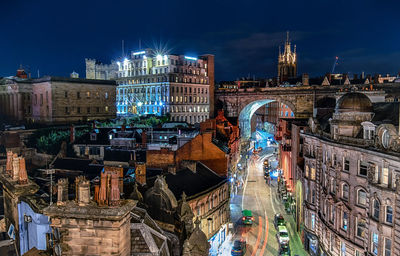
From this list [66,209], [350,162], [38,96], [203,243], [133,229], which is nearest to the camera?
[66,209]

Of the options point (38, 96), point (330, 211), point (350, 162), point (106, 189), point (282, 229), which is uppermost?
point (38, 96)

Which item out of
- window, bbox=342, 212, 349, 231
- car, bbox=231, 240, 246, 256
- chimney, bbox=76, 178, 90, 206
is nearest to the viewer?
chimney, bbox=76, 178, 90, 206

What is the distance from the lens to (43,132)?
64188mm

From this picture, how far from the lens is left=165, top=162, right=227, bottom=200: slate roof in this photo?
95.1ft

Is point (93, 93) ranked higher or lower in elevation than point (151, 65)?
lower

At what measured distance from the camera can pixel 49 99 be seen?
7881 centimetres

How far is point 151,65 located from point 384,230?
93623mm

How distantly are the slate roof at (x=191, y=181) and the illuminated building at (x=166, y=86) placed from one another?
Answer: 65936 millimetres

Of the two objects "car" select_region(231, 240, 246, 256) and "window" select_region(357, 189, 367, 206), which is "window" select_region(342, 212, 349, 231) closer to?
"window" select_region(357, 189, 367, 206)

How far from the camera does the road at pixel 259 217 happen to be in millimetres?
32562

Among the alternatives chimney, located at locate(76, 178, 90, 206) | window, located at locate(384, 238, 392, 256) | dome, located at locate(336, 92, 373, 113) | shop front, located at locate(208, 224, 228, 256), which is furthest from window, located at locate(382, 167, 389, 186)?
chimney, located at locate(76, 178, 90, 206)

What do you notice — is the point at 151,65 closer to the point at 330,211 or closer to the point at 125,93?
the point at 125,93

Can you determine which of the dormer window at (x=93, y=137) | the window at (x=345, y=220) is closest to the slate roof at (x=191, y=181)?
the window at (x=345, y=220)

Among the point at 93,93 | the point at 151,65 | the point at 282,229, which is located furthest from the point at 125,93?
the point at 282,229
